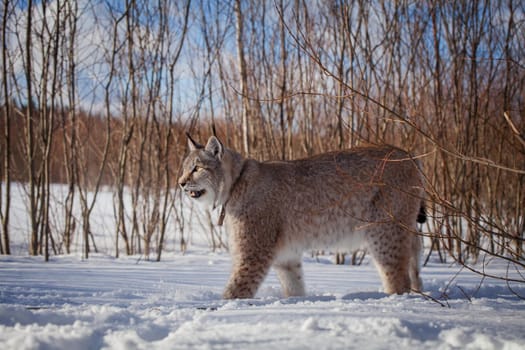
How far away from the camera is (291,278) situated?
431 centimetres

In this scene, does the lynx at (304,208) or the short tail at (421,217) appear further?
the short tail at (421,217)

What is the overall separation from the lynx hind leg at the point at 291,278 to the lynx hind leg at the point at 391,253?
2.70 ft

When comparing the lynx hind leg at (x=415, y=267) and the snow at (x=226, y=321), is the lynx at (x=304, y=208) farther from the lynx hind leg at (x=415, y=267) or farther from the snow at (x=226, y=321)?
the snow at (x=226, y=321)

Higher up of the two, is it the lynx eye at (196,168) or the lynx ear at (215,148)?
the lynx ear at (215,148)

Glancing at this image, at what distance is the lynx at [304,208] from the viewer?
4031 millimetres

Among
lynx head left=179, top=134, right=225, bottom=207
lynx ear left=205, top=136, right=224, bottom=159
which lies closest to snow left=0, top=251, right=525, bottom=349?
lynx head left=179, top=134, right=225, bottom=207

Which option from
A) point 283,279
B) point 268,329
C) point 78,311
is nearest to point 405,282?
point 283,279

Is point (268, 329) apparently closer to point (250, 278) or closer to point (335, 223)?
point (250, 278)

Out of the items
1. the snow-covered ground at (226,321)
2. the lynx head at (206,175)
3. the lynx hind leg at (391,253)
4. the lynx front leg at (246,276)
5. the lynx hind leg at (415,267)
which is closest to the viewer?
the snow-covered ground at (226,321)

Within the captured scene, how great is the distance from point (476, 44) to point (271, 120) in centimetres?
332

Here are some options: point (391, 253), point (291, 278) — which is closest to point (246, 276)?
point (291, 278)

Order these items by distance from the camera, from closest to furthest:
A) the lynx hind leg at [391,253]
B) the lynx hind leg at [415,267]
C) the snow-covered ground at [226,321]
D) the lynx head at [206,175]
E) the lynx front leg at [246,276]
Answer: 1. the snow-covered ground at [226,321]
2. the lynx front leg at [246,276]
3. the lynx hind leg at [391,253]
4. the lynx head at [206,175]
5. the lynx hind leg at [415,267]

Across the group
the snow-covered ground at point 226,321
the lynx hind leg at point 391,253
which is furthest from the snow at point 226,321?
the lynx hind leg at point 391,253

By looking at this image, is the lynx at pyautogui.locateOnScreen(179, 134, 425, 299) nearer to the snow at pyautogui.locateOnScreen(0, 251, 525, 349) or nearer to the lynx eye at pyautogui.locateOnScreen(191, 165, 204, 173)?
the lynx eye at pyautogui.locateOnScreen(191, 165, 204, 173)
